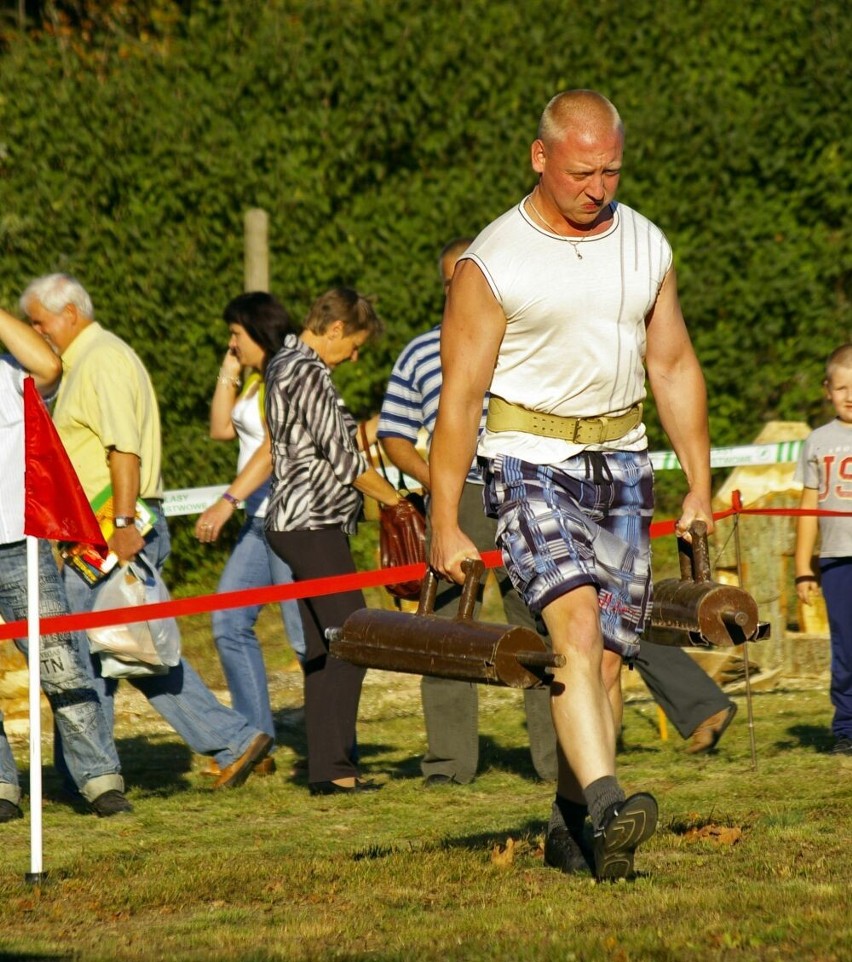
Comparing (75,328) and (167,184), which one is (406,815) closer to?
(75,328)

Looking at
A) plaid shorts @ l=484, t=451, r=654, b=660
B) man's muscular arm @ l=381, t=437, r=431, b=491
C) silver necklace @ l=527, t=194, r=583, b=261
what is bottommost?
plaid shorts @ l=484, t=451, r=654, b=660

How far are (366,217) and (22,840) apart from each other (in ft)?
20.5

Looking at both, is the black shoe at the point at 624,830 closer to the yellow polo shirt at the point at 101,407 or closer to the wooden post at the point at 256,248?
the yellow polo shirt at the point at 101,407

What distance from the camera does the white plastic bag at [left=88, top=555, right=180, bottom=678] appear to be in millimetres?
7000

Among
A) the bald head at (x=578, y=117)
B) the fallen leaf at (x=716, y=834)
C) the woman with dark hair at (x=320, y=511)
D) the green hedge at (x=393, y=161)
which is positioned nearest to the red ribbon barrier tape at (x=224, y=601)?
the woman with dark hair at (x=320, y=511)

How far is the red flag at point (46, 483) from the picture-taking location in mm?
5812

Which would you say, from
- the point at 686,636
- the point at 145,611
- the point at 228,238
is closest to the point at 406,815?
the point at 145,611

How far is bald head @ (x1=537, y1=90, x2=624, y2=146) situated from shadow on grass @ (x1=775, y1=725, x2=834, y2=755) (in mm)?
3357

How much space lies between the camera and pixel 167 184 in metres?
11.1

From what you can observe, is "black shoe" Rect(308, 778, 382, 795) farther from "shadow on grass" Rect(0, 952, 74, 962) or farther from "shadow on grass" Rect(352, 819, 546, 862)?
"shadow on grass" Rect(0, 952, 74, 962)

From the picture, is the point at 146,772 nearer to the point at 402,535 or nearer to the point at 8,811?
the point at 8,811

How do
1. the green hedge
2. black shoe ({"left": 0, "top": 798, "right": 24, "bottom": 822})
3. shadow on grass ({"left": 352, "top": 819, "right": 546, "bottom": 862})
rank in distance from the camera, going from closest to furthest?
shadow on grass ({"left": 352, "top": 819, "right": 546, "bottom": 862}) → black shoe ({"left": 0, "top": 798, "right": 24, "bottom": 822}) → the green hedge

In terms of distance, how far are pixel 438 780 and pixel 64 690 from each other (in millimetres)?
1470

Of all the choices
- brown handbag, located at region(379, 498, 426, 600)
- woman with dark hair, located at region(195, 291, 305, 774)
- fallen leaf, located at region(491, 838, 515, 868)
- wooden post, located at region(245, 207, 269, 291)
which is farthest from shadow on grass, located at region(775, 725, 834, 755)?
wooden post, located at region(245, 207, 269, 291)
